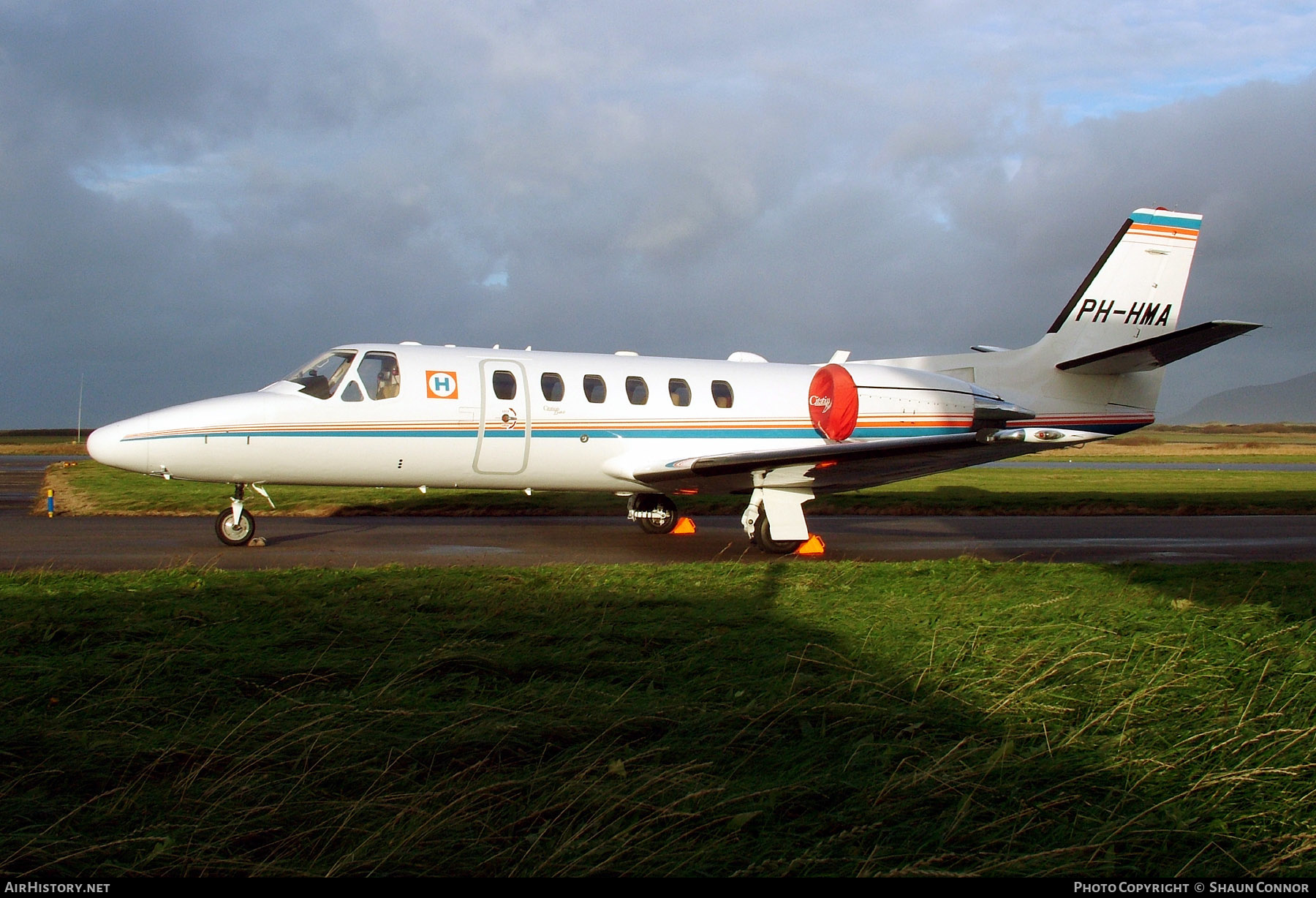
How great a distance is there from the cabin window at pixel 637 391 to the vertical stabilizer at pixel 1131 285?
7.99 meters

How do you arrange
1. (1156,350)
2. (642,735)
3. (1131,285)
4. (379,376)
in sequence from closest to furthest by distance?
(642,735)
(379,376)
(1156,350)
(1131,285)

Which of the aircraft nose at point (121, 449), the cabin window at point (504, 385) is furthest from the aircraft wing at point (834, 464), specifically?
the aircraft nose at point (121, 449)

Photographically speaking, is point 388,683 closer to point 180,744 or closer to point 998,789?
point 180,744

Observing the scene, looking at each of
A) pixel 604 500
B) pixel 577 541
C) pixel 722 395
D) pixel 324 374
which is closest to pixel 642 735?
pixel 324 374

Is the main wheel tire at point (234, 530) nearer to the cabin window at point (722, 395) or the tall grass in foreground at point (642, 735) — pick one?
the tall grass in foreground at point (642, 735)

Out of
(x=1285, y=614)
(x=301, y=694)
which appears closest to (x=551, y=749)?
(x=301, y=694)

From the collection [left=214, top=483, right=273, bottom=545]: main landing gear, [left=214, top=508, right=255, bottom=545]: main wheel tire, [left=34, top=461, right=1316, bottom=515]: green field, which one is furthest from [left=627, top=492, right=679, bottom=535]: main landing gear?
[left=214, top=508, right=255, bottom=545]: main wheel tire

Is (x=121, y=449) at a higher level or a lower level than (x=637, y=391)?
lower

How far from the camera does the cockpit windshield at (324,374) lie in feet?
41.7

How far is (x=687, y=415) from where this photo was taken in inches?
576

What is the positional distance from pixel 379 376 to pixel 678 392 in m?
4.42

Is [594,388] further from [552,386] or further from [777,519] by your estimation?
[777,519]

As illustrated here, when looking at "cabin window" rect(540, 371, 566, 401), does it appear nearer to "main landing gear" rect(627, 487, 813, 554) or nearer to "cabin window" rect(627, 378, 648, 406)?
"cabin window" rect(627, 378, 648, 406)

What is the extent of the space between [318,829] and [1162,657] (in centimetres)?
517
